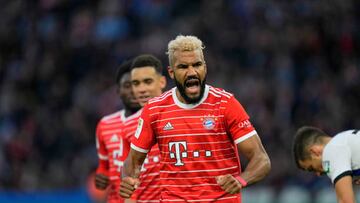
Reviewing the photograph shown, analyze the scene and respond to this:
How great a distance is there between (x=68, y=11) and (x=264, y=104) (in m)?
6.45

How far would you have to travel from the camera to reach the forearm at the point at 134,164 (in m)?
8.12

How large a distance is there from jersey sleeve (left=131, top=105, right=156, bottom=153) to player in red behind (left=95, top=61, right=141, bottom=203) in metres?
1.61

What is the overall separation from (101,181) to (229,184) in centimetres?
321

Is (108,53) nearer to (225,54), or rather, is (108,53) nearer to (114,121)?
(225,54)

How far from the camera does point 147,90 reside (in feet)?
31.8

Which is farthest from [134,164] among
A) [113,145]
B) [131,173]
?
[113,145]

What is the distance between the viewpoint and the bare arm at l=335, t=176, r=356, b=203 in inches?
316

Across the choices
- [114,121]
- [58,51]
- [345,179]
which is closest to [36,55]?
[58,51]

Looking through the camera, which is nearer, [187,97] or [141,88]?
[187,97]

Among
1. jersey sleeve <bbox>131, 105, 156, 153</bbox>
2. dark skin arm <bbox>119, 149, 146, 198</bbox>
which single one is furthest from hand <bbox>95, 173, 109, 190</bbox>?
jersey sleeve <bbox>131, 105, 156, 153</bbox>

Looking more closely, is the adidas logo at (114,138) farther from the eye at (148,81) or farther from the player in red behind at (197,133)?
the player in red behind at (197,133)

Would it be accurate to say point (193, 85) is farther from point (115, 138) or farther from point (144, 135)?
point (115, 138)

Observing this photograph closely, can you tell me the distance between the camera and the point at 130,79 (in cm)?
1012

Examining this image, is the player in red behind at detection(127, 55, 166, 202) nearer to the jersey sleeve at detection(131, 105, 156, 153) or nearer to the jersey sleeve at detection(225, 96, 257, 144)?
the jersey sleeve at detection(131, 105, 156, 153)
